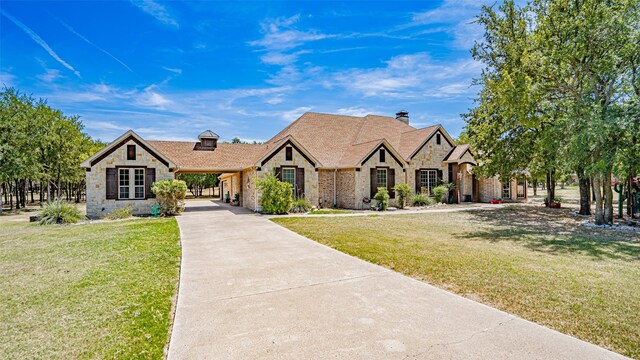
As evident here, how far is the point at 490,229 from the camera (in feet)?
43.9

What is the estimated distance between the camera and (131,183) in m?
19.0

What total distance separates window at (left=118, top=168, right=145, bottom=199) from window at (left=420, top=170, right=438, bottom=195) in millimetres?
20686

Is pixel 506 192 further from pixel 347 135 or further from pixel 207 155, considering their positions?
pixel 207 155

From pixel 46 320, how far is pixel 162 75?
18.0 m

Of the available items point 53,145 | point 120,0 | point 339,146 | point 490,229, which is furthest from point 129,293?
point 53,145

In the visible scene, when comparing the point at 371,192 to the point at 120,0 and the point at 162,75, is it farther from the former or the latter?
the point at 120,0

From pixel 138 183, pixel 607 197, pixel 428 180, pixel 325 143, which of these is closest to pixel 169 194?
pixel 138 183

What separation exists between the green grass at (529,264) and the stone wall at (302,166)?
673cm

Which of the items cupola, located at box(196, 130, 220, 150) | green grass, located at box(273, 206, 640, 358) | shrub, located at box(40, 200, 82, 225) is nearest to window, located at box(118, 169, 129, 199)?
shrub, located at box(40, 200, 82, 225)

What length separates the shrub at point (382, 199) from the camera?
21.8 meters

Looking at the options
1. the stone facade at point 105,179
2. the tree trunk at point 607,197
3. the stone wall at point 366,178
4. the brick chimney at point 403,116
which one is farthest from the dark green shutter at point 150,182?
the brick chimney at point 403,116

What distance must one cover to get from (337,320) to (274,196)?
1442 cm

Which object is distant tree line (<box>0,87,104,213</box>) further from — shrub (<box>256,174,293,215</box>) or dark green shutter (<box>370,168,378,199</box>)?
dark green shutter (<box>370,168,378,199</box>)

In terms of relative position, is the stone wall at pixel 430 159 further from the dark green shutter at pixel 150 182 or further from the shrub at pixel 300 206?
the dark green shutter at pixel 150 182
